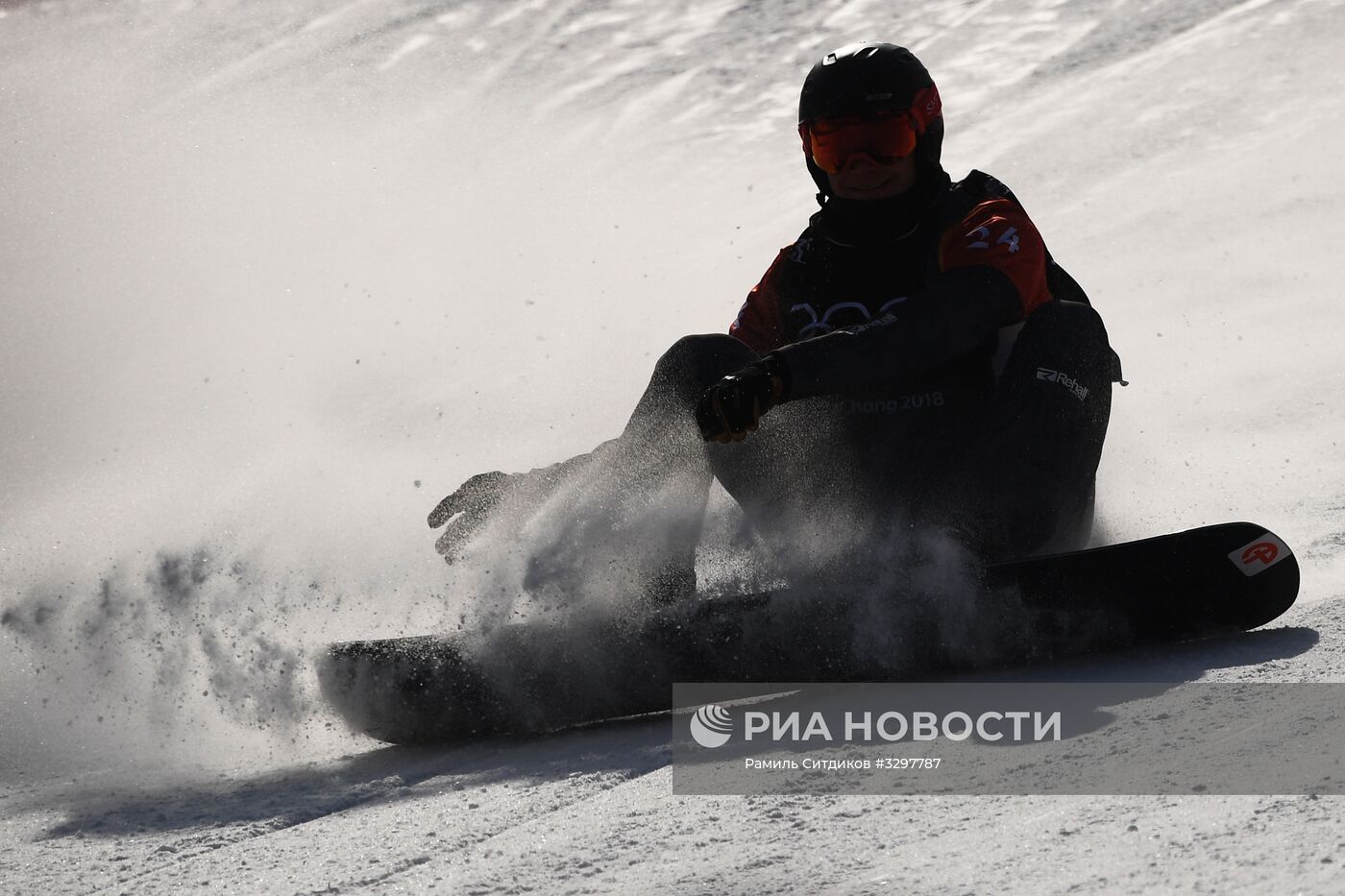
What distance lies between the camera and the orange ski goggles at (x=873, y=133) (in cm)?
335

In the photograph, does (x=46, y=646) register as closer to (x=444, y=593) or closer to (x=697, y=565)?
(x=444, y=593)

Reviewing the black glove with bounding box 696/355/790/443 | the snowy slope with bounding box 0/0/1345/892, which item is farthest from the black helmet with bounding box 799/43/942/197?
the snowy slope with bounding box 0/0/1345/892

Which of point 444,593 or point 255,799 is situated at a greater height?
point 444,593

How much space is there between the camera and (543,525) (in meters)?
3.28

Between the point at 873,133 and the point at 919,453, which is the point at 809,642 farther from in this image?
the point at 873,133

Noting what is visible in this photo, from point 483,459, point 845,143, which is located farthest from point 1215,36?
point 845,143

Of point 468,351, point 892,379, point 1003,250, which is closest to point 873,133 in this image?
point 1003,250

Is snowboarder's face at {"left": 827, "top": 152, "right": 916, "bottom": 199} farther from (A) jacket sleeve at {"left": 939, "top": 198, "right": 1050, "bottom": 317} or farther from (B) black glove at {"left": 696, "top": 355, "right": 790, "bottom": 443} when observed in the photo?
(B) black glove at {"left": 696, "top": 355, "right": 790, "bottom": 443}

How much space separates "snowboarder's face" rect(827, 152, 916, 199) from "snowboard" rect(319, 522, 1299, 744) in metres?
0.90

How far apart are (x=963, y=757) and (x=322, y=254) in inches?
310

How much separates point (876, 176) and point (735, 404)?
0.80 meters

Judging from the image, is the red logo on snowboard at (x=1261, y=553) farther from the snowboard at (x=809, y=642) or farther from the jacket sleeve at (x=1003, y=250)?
the jacket sleeve at (x=1003, y=250)

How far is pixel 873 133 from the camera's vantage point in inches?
132

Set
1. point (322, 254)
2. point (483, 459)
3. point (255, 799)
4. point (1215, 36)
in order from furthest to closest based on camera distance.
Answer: point (1215, 36)
point (322, 254)
point (483, 459)
point (255, 799)
